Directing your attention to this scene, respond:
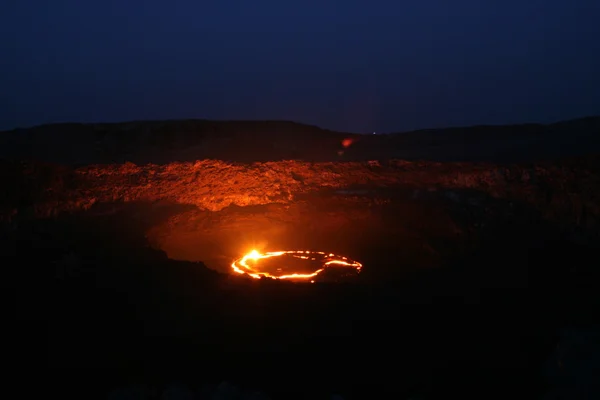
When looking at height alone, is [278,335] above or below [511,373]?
above

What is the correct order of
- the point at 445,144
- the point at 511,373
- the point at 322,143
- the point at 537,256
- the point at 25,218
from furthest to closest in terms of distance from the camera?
the point at 322,143
the point at 445,144
the point at 537,256
the point at 25,218
the point at 511,373

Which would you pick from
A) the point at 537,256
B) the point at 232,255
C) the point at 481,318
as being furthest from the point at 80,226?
the point at 537,256

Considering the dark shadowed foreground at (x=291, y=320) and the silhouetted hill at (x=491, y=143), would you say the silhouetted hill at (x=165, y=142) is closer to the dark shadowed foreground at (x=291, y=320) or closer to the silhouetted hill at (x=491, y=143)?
the silhouetted hill at (x=491, y=143)

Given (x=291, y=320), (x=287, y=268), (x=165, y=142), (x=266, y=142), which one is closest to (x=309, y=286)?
(x=291, y=320)

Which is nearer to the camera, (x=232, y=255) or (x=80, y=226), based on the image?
(x=80, y=226)

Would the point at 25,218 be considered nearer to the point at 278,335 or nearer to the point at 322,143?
the point at 278,335

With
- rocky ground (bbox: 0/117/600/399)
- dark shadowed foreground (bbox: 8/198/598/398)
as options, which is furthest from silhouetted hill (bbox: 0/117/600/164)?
dark shadowed foreground (bbox: 8/198/598/398)

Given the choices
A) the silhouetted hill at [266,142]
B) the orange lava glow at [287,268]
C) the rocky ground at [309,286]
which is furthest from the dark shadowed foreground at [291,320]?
the silhouetted hill at [266,142]

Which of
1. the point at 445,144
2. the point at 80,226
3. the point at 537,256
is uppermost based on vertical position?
the point at 445,144
